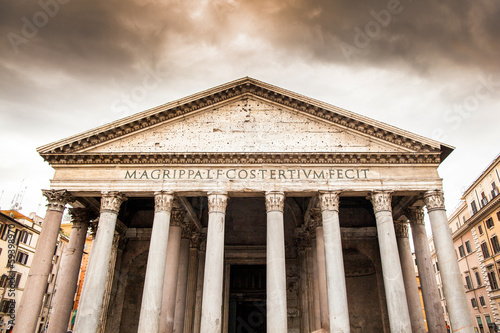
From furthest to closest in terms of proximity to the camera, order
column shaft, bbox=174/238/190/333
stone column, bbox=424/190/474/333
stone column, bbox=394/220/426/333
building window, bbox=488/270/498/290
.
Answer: building window, bbox=488/270/498/290, column shaft, bbox=174/238/190/333, stone column, bbox=394/220/426/333, stone column, bbox=424/190/474/333

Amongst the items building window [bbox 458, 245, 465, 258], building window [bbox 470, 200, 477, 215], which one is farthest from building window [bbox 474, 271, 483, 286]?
building window [bbox 470, 200, 477, 215]

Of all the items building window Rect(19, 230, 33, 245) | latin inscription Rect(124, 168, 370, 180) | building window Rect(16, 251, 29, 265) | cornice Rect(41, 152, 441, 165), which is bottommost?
building window Rect(16, 251, 29, 265)

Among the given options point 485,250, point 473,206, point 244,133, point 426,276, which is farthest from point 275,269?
point 473,206

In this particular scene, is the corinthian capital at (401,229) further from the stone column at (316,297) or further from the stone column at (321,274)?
the stone column at (321,274)

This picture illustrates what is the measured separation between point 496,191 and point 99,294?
24.8m

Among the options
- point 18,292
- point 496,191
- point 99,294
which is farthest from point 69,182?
point 496,191

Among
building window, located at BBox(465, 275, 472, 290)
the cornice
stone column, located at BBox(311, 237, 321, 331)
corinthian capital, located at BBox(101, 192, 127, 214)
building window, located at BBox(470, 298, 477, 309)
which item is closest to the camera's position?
corinthian capital, located at BBox(101, 192, 127, 214)

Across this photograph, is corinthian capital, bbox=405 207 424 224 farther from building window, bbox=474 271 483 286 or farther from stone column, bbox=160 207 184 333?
building window, bbox=474 271 483 286

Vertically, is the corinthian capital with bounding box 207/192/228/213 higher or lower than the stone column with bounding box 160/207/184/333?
higher

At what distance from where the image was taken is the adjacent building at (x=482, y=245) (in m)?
24.0

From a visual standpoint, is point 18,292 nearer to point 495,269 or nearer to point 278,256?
point 278,256

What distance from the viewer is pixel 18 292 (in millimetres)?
28609

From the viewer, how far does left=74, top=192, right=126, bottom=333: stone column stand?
10.9 meters

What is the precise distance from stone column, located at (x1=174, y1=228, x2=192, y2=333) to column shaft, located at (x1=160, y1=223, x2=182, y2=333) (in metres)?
0.97
